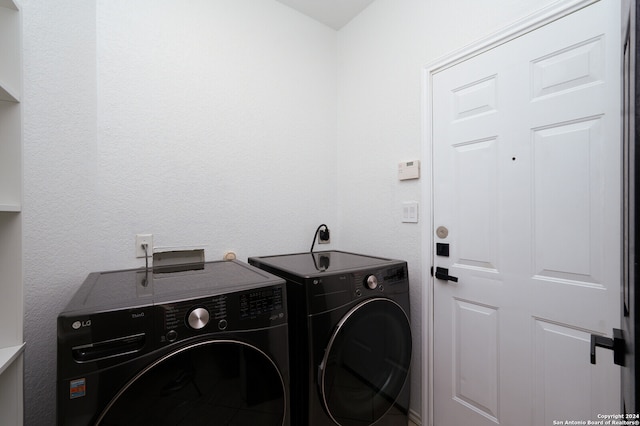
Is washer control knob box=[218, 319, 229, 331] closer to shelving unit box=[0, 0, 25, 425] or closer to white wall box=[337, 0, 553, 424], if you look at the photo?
shelving unit box=[0, 0, 25, 425]

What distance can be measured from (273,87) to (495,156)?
140 cm

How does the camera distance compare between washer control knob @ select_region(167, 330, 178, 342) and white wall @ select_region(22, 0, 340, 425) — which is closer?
washer control knob @ select_region(167, 330, 178, 342)

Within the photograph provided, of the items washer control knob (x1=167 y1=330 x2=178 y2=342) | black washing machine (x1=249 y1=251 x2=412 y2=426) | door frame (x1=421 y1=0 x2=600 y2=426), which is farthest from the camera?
door frame (x1=421 y1=0 x2=600 y2=426)

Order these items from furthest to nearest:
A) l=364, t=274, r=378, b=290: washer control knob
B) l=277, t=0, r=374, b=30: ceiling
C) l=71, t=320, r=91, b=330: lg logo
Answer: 1. l=277, t=0, r=374, b=30: ceiling
2. l=364, t=274, r=378, b=290: washer control knob
3. l=71, t=320, r=91, b=330: lg logo

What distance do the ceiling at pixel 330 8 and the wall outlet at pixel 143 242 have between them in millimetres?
1741

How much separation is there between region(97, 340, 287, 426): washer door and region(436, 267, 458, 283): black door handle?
3.20 feet

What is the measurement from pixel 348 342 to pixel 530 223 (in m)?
0.95

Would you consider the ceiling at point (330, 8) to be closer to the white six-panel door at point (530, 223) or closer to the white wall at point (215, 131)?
the white wall at point (215, 131)

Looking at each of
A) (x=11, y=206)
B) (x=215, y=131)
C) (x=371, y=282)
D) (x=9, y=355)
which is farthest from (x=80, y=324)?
(x=215, y=131)

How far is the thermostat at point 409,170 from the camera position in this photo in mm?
1661

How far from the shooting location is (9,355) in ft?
2.91

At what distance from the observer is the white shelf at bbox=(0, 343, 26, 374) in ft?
2.77

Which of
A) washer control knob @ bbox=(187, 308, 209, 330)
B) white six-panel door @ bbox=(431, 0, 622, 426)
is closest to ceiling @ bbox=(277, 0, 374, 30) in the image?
white six-panel door @ bbox=(431, 0, 622, 426)

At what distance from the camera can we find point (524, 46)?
1.26 m
